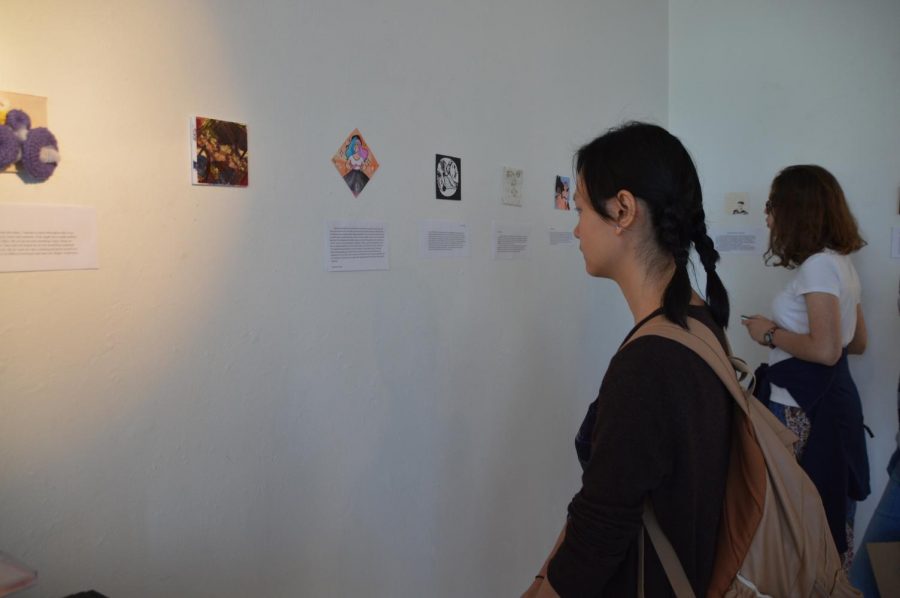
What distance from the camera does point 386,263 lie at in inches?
62.0

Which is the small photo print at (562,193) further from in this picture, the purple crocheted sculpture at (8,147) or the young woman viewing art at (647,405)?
the purple crocheted sculpture at (8,147)

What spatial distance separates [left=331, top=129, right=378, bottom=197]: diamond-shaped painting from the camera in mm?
1447

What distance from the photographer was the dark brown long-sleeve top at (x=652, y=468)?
82 cm

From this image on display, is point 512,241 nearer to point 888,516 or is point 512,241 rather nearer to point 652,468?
point 652,468

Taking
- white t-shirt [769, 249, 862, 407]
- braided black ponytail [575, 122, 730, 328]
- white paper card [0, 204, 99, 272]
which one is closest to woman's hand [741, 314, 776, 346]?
white t-shirt [769, 249, 862, 407]

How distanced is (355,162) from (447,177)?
37cm

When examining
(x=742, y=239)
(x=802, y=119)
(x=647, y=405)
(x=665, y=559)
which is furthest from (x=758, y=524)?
(x=802, y=119)

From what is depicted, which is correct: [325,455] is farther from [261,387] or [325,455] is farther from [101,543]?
[101,543]

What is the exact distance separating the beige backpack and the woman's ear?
19 centimetres

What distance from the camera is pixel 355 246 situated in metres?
1.49

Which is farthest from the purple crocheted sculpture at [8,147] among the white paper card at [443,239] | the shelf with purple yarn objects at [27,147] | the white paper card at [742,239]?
the white paper card at [742,239]

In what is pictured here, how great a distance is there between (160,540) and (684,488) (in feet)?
3.51

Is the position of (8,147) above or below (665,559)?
above

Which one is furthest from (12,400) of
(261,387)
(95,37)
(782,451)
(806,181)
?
(806,181)
